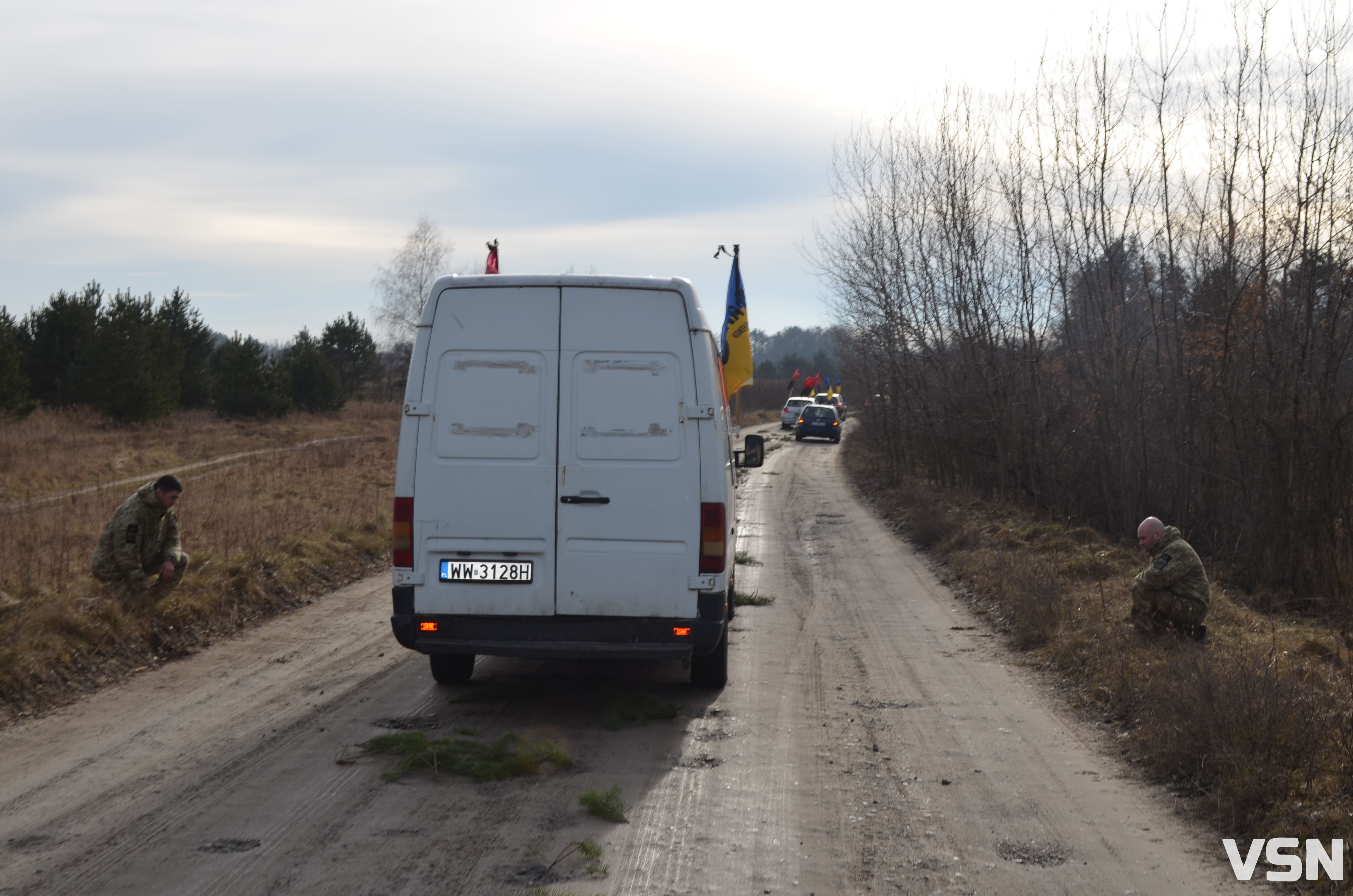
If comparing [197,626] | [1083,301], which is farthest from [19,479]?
[1083,301]

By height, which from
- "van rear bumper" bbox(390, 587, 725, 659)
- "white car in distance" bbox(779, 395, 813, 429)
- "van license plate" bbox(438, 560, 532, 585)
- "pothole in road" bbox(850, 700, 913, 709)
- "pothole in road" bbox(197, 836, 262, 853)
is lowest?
"pothole in road" bbox(850, 700, 913, 709)

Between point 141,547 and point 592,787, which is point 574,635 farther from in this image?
point 141,547

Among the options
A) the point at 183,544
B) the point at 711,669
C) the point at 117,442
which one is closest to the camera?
the point at 711,669

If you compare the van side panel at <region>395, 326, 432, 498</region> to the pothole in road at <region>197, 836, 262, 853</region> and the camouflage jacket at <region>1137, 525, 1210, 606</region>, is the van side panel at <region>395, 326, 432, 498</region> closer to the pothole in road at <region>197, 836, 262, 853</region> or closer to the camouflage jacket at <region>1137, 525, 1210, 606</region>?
the pothole in road at <region>197, 836, 262, 853</region>

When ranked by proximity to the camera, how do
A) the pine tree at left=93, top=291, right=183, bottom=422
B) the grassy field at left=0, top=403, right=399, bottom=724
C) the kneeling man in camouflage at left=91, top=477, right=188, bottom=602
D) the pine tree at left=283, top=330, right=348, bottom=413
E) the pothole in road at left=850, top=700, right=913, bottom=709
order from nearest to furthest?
1. the pothole in road at left=850, top=700, right=913, bottom=709
2. the grassy field at left=0, top=403, right=399, bottom=724
3. the kneeling man in camouflage at left=91, top=477, right=188, bottom=602
4. the pine tree at left=93, top=291, right=183, bottom=422
5. the pine tree at left=283, top=330, right=348, bottom=413

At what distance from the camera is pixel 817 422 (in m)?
46.1

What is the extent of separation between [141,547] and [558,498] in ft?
16.0

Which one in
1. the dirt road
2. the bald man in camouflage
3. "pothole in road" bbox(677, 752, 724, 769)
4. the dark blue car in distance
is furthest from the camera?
the dark blue car in distance

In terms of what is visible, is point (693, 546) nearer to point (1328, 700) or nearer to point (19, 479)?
point (1328, 700)

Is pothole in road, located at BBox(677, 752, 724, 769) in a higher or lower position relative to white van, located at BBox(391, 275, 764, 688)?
lower

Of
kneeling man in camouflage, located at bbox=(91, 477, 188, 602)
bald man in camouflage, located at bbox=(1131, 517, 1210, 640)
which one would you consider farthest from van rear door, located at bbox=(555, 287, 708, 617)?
kneeling man in camouflage, located at bbox=(91, 477, 188, 602)

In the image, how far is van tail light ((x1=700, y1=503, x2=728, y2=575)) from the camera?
6359 millimetres

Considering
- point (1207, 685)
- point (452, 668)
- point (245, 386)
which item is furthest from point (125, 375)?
point (1207, 685)

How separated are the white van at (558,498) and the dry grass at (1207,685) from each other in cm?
275
